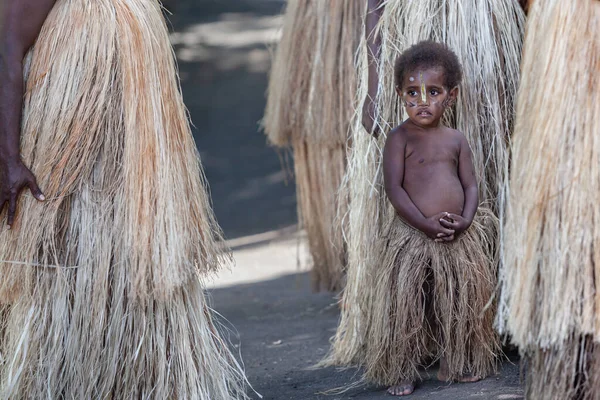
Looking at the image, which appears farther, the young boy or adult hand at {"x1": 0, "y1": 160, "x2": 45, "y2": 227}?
the young boy

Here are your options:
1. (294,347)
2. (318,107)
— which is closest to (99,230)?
(294,347)

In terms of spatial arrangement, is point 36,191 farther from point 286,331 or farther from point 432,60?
point 286,331

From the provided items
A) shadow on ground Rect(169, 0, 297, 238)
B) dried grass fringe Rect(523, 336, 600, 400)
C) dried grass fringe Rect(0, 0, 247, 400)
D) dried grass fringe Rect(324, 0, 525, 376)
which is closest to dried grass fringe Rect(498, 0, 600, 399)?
dried grass fringe Rect(523, 336, 600, 400)

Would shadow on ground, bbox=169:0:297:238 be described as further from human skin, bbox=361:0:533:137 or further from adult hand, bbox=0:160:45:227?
adult hand, bbox=0:160:45:227

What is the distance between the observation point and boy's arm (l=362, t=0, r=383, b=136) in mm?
3588

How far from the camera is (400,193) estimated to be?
3270 mm

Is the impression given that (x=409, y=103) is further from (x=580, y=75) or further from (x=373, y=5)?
(x=580, y=75)

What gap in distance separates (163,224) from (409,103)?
3.11ft

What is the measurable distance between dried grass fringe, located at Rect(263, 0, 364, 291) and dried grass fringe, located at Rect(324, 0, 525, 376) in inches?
46.2

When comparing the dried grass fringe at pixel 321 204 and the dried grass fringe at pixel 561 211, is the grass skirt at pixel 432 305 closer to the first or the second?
Result: the dried grass fringe at pixel 561 211

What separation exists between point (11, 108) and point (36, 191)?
266mm

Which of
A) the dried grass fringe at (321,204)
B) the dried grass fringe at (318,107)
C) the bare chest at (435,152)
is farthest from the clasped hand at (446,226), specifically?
the dried grass fringe at (321,204)

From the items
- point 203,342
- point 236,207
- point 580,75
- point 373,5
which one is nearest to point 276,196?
point 236,207

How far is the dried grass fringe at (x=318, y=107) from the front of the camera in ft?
16.4
